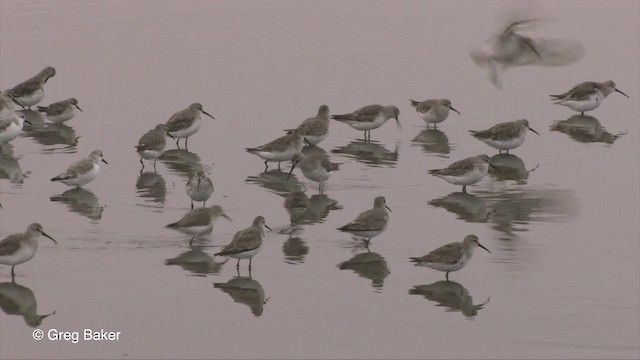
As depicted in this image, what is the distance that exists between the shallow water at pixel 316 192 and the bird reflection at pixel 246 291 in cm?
4

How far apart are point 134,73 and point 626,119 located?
9.89m

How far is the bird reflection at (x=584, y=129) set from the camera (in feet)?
79.7

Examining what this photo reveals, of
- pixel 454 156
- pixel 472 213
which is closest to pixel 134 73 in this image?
pixel 454 156

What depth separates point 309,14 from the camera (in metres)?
33.9

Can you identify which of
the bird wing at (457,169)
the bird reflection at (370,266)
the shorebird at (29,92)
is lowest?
the bird reflection at (370,266)

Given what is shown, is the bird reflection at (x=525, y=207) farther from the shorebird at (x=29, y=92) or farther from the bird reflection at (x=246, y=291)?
the shorebird at (x=29, y=92)

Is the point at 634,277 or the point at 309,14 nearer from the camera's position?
the point at 634,277

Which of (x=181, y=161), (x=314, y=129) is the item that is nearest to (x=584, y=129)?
(x=314, y=129)

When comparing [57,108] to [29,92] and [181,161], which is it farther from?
[181,161]

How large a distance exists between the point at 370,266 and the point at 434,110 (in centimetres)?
755

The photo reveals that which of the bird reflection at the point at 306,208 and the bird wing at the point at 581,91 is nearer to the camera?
the bird reflection at the point at 306,208

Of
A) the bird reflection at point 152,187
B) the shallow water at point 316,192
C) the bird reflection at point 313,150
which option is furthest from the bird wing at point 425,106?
the bird reflection at point 152,187

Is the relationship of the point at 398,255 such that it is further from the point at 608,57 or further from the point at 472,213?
the point at 608,57

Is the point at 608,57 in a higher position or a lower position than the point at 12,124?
higher
